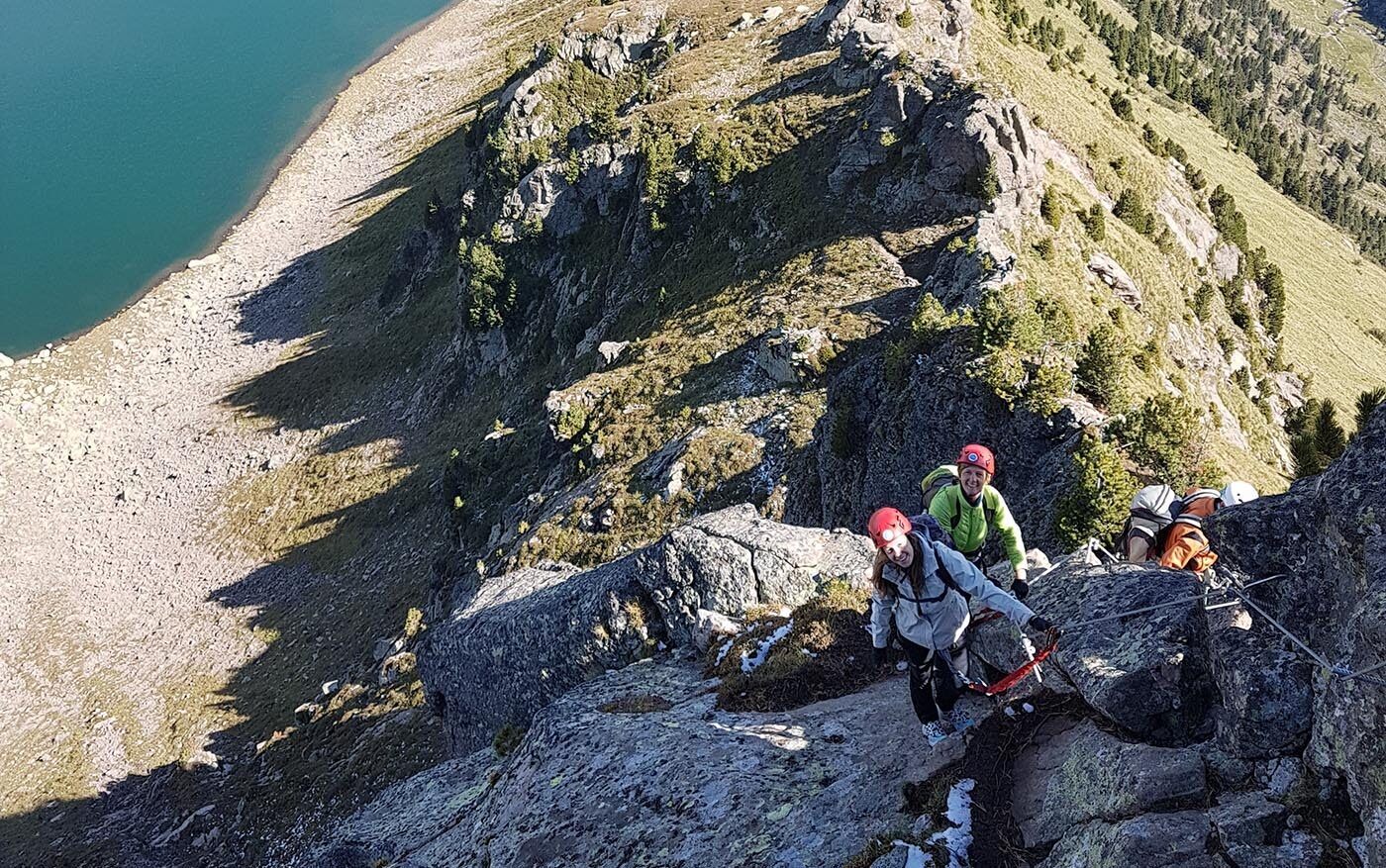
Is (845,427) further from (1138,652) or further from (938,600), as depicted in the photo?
(1138,652)

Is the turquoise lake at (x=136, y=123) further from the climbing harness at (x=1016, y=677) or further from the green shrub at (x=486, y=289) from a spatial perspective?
the climbing harness at (x=1016, y=677)

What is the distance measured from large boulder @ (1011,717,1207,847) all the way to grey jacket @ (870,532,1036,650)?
148cm

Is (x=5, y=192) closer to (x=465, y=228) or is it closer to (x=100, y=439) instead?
(x=100, y=439)

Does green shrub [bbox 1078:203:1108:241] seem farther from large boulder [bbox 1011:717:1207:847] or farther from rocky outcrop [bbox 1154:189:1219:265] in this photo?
large boulder [bbox 1011:717:1207:847]

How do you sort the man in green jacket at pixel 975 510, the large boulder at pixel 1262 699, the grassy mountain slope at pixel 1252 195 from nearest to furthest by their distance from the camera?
the large boulder at pixel 1262 699 < the man in green jacket at pixel 975 510 < the grassy mountain slope at pixel 1252 195

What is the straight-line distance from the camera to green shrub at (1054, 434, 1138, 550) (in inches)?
714

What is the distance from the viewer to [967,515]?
1249 cm

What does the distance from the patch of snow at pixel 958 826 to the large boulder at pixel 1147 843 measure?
3.49 feet

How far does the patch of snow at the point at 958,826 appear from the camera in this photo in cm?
890

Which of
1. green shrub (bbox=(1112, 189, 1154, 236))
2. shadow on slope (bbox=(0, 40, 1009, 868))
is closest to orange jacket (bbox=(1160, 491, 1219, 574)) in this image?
shadow on slope (bbox=(0, 40, 1009, 868))

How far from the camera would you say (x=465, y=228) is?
244ft

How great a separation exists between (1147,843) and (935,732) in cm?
344

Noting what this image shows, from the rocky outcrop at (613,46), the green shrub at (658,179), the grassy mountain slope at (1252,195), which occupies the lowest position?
the grassy mountain slope at (1252,195)

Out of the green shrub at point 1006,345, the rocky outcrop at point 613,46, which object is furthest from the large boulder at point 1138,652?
the rocky outcrop at point 613,46
